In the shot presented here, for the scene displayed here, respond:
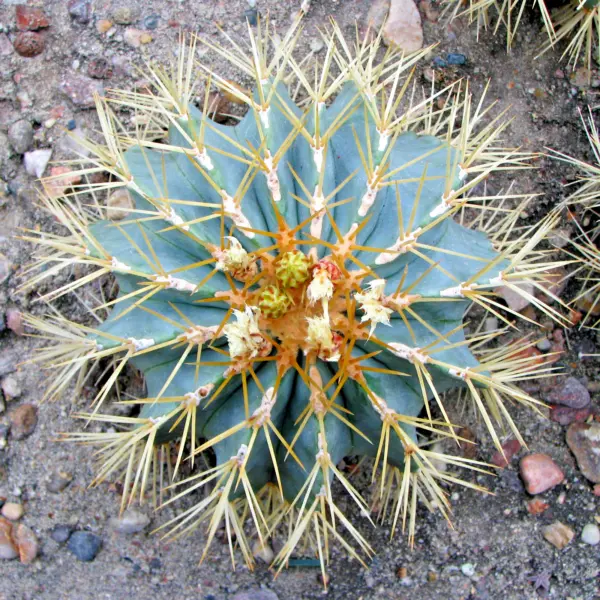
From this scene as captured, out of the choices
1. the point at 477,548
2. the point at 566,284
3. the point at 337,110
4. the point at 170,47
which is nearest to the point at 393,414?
the point at 337,110

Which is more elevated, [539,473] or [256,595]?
[539,473]

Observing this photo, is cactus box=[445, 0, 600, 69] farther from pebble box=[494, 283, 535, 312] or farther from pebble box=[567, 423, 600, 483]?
pebble box=[567, 423, 600, 483]

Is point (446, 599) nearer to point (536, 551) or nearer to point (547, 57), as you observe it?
point (536, 551)

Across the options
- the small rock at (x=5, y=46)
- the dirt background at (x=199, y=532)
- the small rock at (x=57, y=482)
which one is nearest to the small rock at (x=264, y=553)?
the dirt background at (x=199, y=532)

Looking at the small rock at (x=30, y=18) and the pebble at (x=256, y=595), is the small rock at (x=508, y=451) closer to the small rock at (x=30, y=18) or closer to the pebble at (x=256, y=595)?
the pebble at (x=256, y=595)

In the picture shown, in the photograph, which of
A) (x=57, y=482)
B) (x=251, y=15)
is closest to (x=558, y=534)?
(x=57, y=482)

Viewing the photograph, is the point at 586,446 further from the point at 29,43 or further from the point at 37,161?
the point at 29,43
